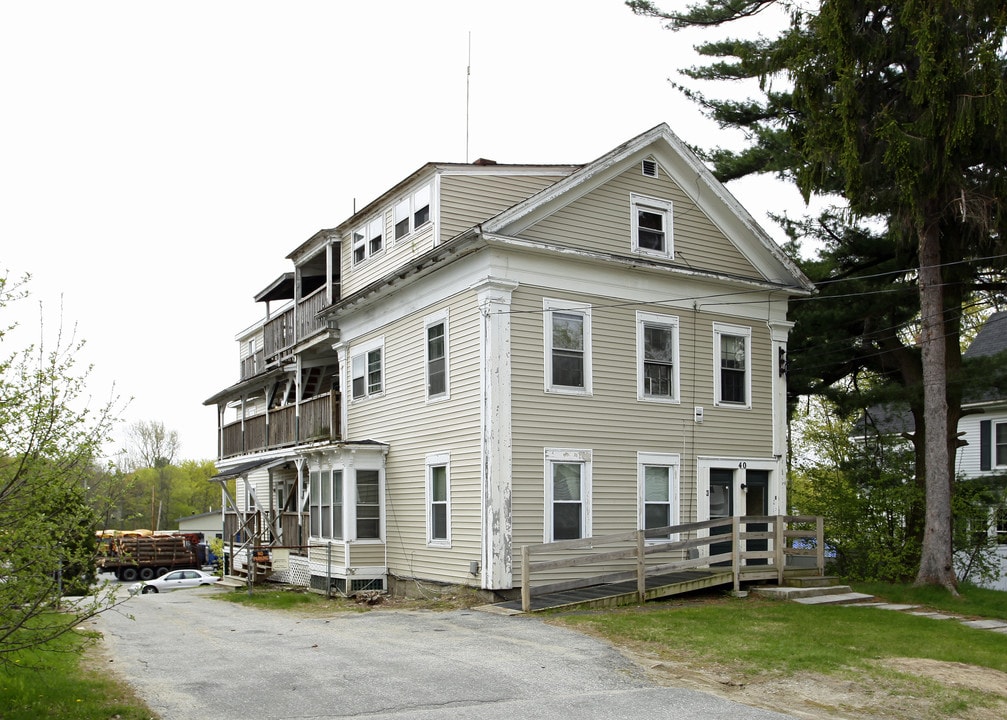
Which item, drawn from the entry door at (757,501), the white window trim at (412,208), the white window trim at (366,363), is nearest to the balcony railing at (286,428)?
the white window trim at (366,363)

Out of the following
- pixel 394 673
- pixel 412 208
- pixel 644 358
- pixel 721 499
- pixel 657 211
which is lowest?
pixel 394 673

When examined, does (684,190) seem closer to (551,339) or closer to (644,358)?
(644,358)

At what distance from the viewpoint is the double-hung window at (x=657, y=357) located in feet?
64.3

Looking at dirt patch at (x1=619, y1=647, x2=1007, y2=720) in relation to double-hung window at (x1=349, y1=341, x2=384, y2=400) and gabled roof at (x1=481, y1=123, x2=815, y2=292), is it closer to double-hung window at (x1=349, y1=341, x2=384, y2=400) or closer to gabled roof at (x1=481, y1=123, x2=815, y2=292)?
gabled roof at (x1=481, y1=123, x2=815, y2=292)

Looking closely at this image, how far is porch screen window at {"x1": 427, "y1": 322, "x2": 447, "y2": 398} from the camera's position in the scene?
63.3ft

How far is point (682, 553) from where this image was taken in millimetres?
19609

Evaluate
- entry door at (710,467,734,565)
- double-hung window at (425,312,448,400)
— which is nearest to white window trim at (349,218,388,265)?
double-hung window at (425,312,448,400)

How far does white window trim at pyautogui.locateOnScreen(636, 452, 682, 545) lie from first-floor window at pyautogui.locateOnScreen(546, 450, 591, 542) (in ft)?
4.21

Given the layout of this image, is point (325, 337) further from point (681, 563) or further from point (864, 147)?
point (864, 147)

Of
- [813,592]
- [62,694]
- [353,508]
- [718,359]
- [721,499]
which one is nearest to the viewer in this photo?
[62,694]

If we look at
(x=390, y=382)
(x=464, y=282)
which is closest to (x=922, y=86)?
(x=464, y=282)

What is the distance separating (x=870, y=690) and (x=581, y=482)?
849 cm

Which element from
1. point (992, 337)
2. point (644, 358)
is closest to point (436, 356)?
point (644, 358)

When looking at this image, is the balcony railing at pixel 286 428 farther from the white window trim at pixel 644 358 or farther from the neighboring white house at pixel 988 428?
the neighboring white house at pixel 988 428
